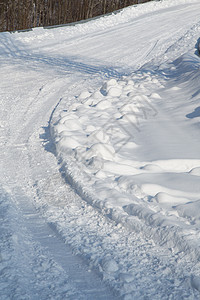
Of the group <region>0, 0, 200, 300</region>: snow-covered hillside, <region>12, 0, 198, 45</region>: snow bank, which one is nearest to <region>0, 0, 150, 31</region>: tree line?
<region>12, 0, 198, 45</region>: snow bank

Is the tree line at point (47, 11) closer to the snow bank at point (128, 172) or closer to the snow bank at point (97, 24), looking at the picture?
the snow bank at point (97, 24)

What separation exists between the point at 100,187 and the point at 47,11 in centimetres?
1194

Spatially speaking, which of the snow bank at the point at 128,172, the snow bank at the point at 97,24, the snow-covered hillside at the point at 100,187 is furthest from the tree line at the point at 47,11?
the snow bank at the point at 128,172

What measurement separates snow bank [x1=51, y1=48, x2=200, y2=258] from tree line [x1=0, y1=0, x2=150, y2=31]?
29.3 ft

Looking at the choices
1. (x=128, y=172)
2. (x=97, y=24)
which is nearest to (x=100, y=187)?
(x=128, y=172)

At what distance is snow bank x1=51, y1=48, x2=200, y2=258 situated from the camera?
1.85 meters

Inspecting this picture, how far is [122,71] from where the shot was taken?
22.6 ft

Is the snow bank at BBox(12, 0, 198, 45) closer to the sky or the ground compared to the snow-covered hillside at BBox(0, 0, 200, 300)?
closer to the ground

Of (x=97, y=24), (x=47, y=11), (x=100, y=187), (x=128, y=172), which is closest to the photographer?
(x=100, y=187)

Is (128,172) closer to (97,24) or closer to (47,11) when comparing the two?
(97,24)

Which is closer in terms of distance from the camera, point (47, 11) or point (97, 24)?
point (97, 24)

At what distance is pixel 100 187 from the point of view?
7.56 ft

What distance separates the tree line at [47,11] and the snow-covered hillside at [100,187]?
6922 millimetres

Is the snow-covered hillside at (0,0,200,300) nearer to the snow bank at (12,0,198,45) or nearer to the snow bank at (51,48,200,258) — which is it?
the snow bank at (51,48,200,258)
